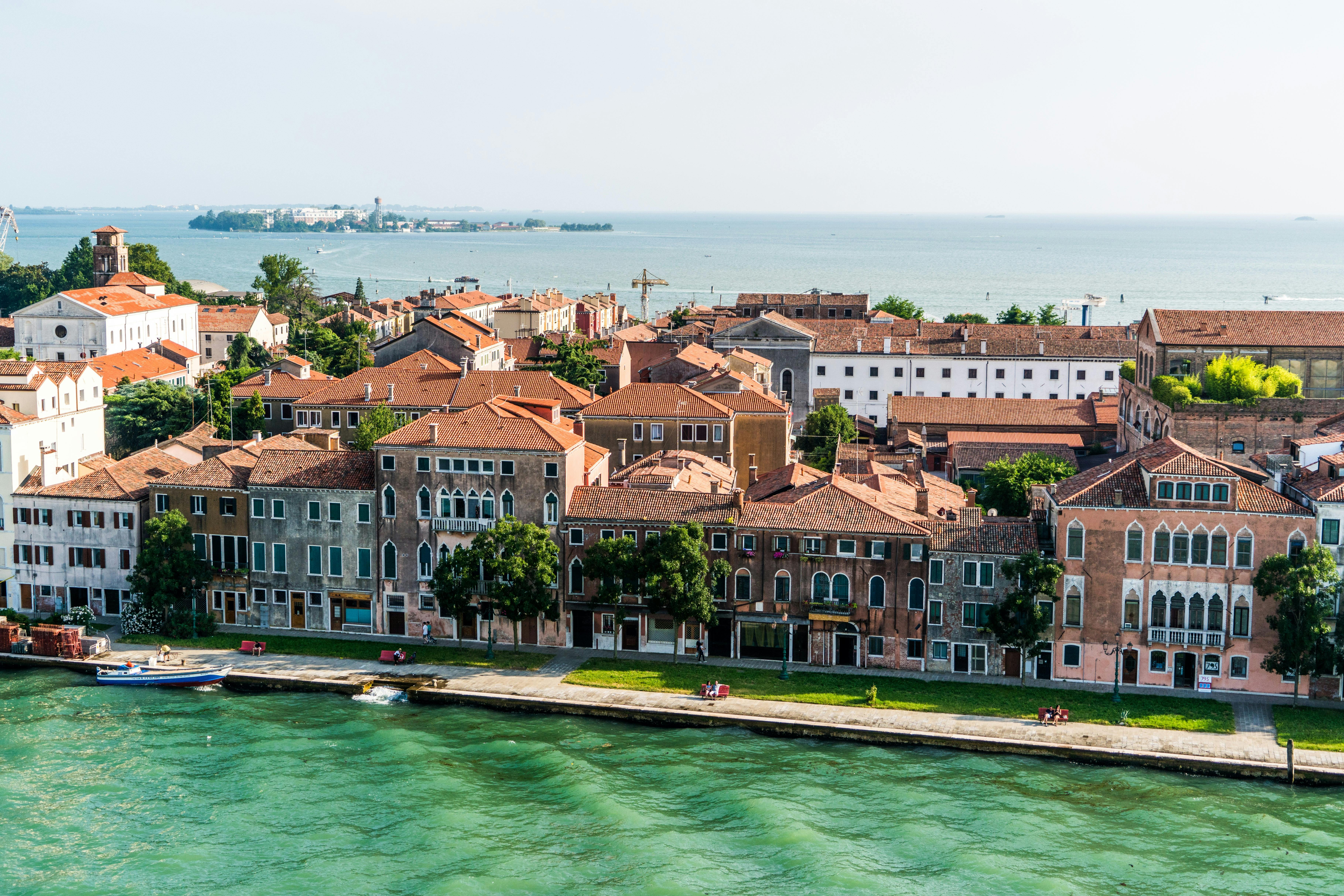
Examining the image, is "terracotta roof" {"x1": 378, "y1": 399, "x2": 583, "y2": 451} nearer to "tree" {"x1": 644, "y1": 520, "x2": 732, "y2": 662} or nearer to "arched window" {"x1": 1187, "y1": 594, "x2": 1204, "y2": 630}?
"tree" {"x1": 644, "y1": 520, "x2": 732, "y2": 662}

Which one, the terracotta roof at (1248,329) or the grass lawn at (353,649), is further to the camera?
the terracotta roof at (1248,329)

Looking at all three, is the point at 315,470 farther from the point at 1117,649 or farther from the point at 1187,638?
the point at 1187,638

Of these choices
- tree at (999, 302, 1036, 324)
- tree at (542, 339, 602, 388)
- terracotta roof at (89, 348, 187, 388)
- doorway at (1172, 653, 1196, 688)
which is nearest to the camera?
doorway at (1172, 653, 1196, 688)

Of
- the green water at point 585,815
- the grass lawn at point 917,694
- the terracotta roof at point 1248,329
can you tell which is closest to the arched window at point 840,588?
the grass lawn at point 917,694

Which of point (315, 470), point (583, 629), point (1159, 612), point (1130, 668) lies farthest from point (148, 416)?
point (1159, 612)

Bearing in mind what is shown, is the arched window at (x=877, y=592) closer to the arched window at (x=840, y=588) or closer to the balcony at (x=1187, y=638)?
the arched window at (x=840, y=588)

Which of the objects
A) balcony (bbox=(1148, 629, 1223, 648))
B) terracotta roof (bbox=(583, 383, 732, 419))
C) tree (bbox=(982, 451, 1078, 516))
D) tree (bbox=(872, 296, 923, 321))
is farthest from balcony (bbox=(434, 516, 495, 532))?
tree (bbox=(872, 296, 923, 321))
